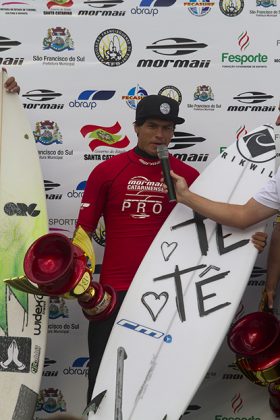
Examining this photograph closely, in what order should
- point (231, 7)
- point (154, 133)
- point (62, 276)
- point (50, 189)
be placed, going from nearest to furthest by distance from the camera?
point (62, 276) < point (154, 133) < point (231, 7) < point (50, 189)

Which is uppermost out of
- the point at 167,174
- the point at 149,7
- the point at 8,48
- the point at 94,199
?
the point at 149,7

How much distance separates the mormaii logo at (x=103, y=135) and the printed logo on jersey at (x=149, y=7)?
0.62 m

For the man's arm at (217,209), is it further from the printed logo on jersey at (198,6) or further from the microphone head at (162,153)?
the printed logo on jersey at (198,6)

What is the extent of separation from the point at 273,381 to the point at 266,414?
52 centimetres

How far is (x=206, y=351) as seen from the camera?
10.4 ft

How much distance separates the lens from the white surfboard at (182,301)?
10.2ft

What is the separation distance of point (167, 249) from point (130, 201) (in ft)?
0.99

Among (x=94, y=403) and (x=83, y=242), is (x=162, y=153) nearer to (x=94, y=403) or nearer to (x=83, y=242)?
(x=83, y=242)

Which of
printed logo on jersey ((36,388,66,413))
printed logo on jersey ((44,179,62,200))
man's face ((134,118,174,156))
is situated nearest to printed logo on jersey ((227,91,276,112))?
man's face ((134,118,174,156))

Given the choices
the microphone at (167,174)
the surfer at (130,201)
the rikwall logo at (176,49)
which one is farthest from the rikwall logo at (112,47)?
the microphone at (167,174)

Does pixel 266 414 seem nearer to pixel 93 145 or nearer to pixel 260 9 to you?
pixel 93 145

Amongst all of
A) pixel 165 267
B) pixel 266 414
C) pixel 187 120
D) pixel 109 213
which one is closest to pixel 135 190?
pixel 109 213

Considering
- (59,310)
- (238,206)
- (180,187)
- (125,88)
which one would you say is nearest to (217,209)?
(238,206)

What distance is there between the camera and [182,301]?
3.33 m
